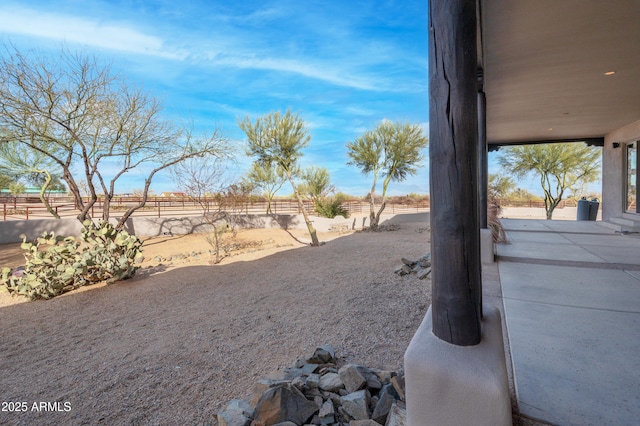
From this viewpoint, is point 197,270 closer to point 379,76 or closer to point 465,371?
point 465,371

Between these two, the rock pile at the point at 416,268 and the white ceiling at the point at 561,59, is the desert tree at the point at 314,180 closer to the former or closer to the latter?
the white ceiling at the point at 561,59

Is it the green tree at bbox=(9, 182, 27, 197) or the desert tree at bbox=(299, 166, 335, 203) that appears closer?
the green tree at bbox=(9, 182, 27, 197)

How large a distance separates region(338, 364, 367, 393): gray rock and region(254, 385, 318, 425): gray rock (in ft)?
0.77

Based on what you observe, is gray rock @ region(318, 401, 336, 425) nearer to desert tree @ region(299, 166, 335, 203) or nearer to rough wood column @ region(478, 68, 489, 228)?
Result: rough wood column @ region(478, 68, 489, 228)

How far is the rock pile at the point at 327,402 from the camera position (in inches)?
61.4

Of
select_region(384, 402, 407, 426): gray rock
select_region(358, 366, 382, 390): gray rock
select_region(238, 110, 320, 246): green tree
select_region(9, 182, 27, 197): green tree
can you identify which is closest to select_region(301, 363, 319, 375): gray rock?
select_region(358, 366, 382, 390): gray rock

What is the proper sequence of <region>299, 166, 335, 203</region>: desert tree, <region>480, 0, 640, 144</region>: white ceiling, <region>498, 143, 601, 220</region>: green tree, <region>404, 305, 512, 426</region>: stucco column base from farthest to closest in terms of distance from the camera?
<region>299, 166, 335, 203</region>: desert tree, <region>498, 143, 601, 220</region>: green tree, <region>480, 0, 640, 144</region>: white ceiling, <region>404, 305, 512, 426</region>: stucco column base

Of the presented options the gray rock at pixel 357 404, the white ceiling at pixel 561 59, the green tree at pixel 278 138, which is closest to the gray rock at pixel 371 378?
the gray rock at pixel 357 404

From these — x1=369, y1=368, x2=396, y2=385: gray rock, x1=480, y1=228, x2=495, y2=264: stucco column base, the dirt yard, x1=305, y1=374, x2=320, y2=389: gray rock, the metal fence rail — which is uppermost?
the metal fence rail

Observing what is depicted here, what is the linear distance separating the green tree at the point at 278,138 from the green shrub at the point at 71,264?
5.33 metres

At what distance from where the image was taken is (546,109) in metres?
6.12

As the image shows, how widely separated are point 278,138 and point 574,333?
9.33m

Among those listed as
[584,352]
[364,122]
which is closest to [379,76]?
[364,122]

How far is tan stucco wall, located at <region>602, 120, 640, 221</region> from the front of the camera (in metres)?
7.65
